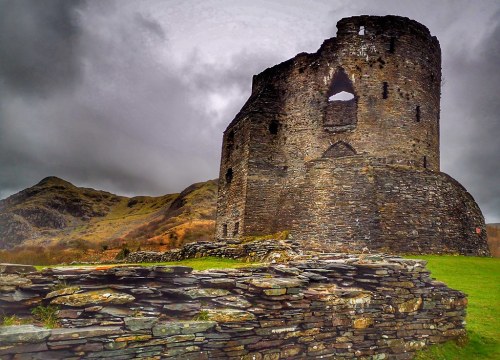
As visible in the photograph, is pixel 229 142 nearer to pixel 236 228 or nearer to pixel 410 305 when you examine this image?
pixel 236 228

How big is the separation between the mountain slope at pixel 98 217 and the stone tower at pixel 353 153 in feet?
43.3

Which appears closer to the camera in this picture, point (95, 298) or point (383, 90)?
point (95, 298)

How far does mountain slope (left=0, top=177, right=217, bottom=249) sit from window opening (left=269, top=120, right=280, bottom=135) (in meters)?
15.2

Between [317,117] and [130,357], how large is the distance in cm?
2276

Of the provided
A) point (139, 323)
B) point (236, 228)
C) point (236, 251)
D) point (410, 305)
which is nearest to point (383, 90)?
point (236, 228)

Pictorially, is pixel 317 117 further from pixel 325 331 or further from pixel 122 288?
pixel 122 288

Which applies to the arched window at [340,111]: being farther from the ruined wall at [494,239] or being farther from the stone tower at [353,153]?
the ruined wall at [494,239]

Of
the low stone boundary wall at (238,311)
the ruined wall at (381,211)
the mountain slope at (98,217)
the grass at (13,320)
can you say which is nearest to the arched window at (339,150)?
the ruined wall at (381,211)

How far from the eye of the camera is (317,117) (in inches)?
1072

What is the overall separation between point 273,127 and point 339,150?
494cm

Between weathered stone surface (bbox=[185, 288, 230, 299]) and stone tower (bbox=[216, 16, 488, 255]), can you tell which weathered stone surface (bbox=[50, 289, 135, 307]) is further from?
stone tower (bbox=[216, 16, 488, 255])

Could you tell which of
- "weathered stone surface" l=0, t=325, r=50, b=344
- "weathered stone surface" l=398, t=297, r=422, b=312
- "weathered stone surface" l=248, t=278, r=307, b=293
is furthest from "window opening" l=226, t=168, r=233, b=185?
"weathered stone surface" l=0, t=325, r=50, b=344

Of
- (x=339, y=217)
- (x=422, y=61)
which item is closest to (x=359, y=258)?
(x=339, y=217)

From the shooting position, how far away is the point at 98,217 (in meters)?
58.7
